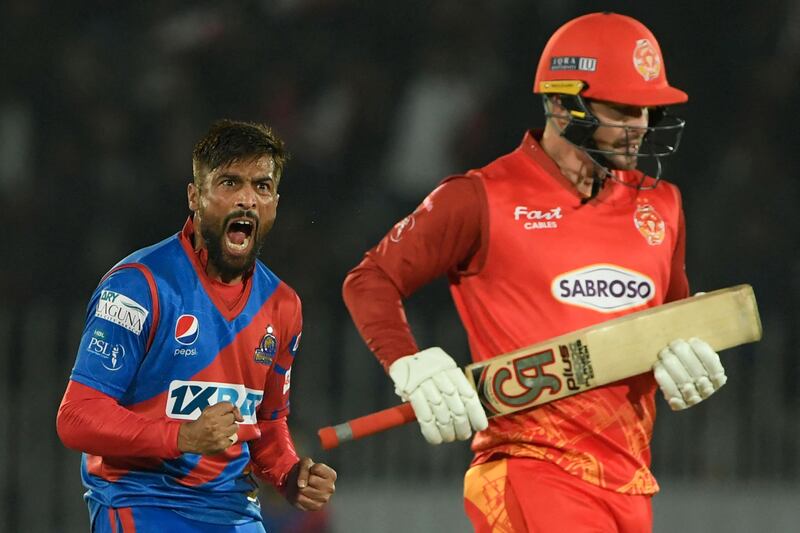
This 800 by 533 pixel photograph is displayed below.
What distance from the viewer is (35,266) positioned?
15.9 ft

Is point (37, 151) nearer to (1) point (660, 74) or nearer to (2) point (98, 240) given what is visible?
(2) point (98, 240)

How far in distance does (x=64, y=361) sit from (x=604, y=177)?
2.26 meters

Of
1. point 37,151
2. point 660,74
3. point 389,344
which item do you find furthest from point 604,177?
point 37,151

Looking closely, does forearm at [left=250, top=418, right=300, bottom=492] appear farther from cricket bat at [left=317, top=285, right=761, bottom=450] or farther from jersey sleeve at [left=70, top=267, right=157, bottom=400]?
jersey sleeve at [left=70, top=267, right=157, bottom=400]

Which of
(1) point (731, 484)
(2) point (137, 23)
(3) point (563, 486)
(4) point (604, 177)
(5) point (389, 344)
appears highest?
(2) point (137, 23)

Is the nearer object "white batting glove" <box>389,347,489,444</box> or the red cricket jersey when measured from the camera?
"white batting glove" <box>389,347,489,444</box>

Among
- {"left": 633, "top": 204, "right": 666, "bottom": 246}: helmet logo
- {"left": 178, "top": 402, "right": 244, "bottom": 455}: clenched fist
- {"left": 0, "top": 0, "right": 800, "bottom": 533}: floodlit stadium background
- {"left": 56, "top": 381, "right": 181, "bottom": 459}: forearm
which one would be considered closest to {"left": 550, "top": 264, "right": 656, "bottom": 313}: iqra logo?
{"left": 633, "top": 204, "right": 666, "bottom": 246}: helmet logo

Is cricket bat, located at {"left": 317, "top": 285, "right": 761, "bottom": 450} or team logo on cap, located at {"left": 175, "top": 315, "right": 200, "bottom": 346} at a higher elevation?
team logo on cap, located at {"left": 175, "top": 315, "right": 200, "bottom": 346}

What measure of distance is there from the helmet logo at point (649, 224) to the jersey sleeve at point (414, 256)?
36 cm

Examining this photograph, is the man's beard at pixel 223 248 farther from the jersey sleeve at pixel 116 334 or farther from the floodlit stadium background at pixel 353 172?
the floodlit stadium background at pixel 353 172

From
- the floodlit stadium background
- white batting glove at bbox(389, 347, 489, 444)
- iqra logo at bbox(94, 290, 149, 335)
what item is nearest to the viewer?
iqra logo at bbox(94, 290, 149, 335)

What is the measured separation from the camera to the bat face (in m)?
2.83

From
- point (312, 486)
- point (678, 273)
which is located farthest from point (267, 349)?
point (678, 273)

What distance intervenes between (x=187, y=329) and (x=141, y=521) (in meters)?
0.38
